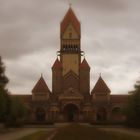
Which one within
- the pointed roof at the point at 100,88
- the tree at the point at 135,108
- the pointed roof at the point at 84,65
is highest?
the pointed roof at the point at 84,65

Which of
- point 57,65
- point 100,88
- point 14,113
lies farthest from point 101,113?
point 14,113

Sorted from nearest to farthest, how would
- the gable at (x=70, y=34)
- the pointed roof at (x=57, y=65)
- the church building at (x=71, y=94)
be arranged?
the church building at (x=71, y=94), the pointed roof at (x=57, y=65), the gable at (x=70, y=34)

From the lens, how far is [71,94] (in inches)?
5069

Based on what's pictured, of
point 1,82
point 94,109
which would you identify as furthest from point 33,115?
point 1,82

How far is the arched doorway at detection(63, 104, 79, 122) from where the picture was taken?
131 metres

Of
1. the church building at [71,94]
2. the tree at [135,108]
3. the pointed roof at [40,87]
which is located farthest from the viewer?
the pointed roof at [40,87]

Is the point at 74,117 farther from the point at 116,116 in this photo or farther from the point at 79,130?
the point at 79,130

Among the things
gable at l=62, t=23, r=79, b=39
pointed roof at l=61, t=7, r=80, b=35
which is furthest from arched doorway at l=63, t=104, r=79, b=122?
pointed roof at l=61, t=7, r=80, b=35

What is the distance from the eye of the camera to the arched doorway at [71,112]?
430ft

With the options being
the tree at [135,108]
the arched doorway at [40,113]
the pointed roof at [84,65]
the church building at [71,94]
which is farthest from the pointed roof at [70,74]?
the tree at [135,108]

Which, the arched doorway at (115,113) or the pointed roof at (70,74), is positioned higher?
the pointed roof at (70,74)

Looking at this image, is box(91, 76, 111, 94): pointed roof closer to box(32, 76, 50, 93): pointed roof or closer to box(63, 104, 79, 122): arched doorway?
box(63, 104, 79, 122): arched doorway

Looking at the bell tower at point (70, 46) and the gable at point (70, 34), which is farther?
the gable at point (70, 34)

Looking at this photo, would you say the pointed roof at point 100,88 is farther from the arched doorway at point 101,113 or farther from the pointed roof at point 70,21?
the pointed roof at point 70,21
